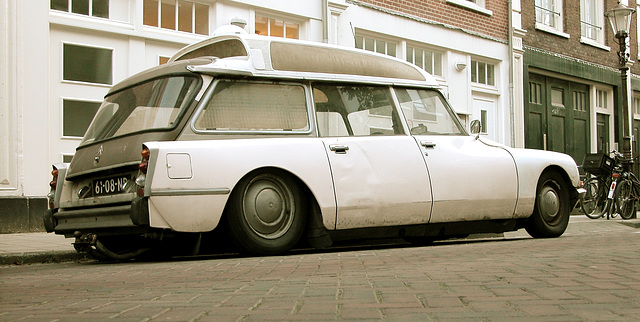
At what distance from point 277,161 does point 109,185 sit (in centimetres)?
139

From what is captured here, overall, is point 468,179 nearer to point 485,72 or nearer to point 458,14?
point 458,14

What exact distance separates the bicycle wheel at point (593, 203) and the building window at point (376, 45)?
473 centimetres

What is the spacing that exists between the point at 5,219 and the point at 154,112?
4.34 meters

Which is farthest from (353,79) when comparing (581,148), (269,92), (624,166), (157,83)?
(581,148)

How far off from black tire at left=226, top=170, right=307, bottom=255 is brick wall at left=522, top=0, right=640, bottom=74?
552 inches

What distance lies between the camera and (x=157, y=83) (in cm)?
656

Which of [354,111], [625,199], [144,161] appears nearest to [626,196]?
[625,199]

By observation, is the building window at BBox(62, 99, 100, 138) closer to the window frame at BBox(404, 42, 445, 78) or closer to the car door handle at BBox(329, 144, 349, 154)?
the car door handle at BBox(329, 144, 349, 154)

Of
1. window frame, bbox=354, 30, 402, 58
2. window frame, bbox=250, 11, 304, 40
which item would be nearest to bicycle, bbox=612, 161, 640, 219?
window frame, bbox=354, 30, 402, 58

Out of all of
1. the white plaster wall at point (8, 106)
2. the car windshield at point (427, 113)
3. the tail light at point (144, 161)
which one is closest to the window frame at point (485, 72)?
the car windshield at point (427, 113)

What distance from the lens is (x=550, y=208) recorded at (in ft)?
27.1

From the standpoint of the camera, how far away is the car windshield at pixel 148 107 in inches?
248

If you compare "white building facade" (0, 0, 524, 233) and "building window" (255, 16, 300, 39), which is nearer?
"white building facade" (0, 0, 524, 233)

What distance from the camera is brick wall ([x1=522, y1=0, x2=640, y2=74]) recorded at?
19.3 meters
